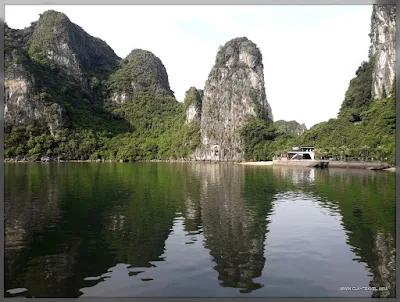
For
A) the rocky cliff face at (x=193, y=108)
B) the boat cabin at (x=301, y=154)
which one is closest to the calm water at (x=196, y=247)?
the boat cabin at (x=301, y=154)

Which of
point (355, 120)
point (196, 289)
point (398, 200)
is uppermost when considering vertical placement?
point (355, 120)

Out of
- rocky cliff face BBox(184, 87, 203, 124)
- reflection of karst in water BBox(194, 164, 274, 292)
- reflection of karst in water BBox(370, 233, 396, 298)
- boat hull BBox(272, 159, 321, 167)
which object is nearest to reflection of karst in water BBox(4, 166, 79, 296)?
reflection of karst in water BBox(194, 164, 274, 292)

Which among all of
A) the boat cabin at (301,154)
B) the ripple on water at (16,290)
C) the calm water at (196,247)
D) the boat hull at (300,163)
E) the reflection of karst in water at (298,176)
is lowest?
the ripple on water at (16,290)

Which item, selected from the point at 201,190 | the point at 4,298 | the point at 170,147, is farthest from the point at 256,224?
the point at 170,147

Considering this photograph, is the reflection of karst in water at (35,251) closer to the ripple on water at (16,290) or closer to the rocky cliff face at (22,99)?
the ripple on water at (16,290)

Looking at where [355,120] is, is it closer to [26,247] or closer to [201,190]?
[201,190]

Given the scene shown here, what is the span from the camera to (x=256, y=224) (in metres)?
24.8

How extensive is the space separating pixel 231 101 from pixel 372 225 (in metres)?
152

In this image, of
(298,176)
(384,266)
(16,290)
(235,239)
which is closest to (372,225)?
(384,266)

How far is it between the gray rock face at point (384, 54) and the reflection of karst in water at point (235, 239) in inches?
3805

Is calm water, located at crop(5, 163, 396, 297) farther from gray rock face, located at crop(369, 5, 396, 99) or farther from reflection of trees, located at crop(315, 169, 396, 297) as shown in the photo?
gray rock face, located at crop(369, 5, 396, 99)

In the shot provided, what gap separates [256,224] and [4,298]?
52.5ft

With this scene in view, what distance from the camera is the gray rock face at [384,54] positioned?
110938 mm

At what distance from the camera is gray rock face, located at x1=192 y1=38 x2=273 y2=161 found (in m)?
166
